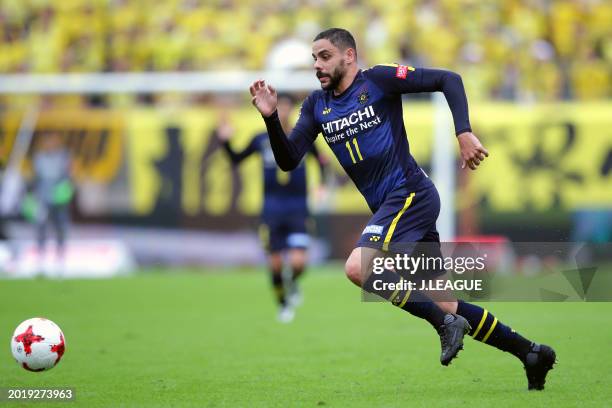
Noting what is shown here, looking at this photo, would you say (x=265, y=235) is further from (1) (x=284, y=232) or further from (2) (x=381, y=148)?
(2) (x=381, y=148)

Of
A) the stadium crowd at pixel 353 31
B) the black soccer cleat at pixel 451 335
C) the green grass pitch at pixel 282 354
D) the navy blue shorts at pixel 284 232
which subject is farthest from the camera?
the stadium crowd at pixel 353 31

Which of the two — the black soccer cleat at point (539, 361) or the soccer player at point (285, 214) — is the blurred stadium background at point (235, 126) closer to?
the soccer player at point (285, 214)

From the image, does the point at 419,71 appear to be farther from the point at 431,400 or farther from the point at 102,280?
the point at 102,280

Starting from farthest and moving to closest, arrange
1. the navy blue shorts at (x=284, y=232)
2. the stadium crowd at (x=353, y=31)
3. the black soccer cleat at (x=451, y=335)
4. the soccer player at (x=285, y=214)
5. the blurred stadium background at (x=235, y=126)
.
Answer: the stadium crowd at (x=353, y=31), the blurred stadium background at (x=235, y=126), the navy blue shorts at (x=284, y=232), the soccer player at (x=285, y=214), the black soccer cleat at (x=451, y=335)

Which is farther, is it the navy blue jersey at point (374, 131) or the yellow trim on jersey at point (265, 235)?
the yellow trim on jersey at point (265, 235)

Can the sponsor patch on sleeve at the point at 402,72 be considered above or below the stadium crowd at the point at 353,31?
below

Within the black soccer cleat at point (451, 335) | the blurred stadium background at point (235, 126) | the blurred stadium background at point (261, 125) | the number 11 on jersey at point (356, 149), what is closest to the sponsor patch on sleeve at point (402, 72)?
the number 11 on jersey at point (356, 149)

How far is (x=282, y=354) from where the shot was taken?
1001cm

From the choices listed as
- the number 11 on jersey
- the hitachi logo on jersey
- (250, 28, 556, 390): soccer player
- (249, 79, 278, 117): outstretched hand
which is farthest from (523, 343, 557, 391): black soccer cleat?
(249, 79, 278, 117): outstretched hand

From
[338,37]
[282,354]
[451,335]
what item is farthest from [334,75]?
[282,354]

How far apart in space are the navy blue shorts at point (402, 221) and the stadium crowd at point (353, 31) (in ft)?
45.5

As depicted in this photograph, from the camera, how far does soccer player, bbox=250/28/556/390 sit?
7.25 meters

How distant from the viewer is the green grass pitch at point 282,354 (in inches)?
292

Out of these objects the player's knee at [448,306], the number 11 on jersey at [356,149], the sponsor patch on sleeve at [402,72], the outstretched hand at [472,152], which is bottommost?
the player's knee at [448,306]
